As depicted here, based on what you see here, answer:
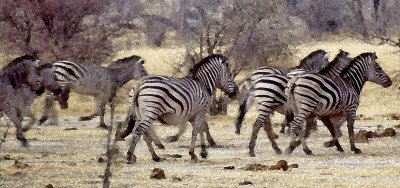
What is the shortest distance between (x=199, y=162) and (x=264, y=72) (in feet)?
17.1

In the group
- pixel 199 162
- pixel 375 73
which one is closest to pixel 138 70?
pixel 375 73

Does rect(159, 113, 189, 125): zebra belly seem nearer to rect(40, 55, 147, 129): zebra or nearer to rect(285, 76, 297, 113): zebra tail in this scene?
rect(285, 76, 297, 113): zebra tail

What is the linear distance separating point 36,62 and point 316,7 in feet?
132

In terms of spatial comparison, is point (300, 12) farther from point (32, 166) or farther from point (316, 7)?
point (32, 166)

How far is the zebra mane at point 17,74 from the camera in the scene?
677 inches

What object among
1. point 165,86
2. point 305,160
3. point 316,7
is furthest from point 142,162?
point 316,7

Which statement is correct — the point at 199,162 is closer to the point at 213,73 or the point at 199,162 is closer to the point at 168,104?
the point at 168,104

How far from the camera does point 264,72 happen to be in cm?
1931

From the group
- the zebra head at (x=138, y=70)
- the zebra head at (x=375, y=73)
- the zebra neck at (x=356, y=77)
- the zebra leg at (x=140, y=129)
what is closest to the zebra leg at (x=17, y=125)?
the zebra leg at (x=140, y=129)

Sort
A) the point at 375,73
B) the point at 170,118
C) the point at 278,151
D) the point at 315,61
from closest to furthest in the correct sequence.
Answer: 1. the point at 170,118
2. the point at 278,151
3. the point at 375,73
4. the point at 315,61

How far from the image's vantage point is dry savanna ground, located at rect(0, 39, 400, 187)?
38.1ft

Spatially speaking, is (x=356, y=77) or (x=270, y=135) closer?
(x=270, y=135)

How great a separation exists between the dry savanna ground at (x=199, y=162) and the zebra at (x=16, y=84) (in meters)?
0.47

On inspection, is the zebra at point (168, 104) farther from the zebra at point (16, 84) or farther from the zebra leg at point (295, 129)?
the zebra at point (16, 84)
